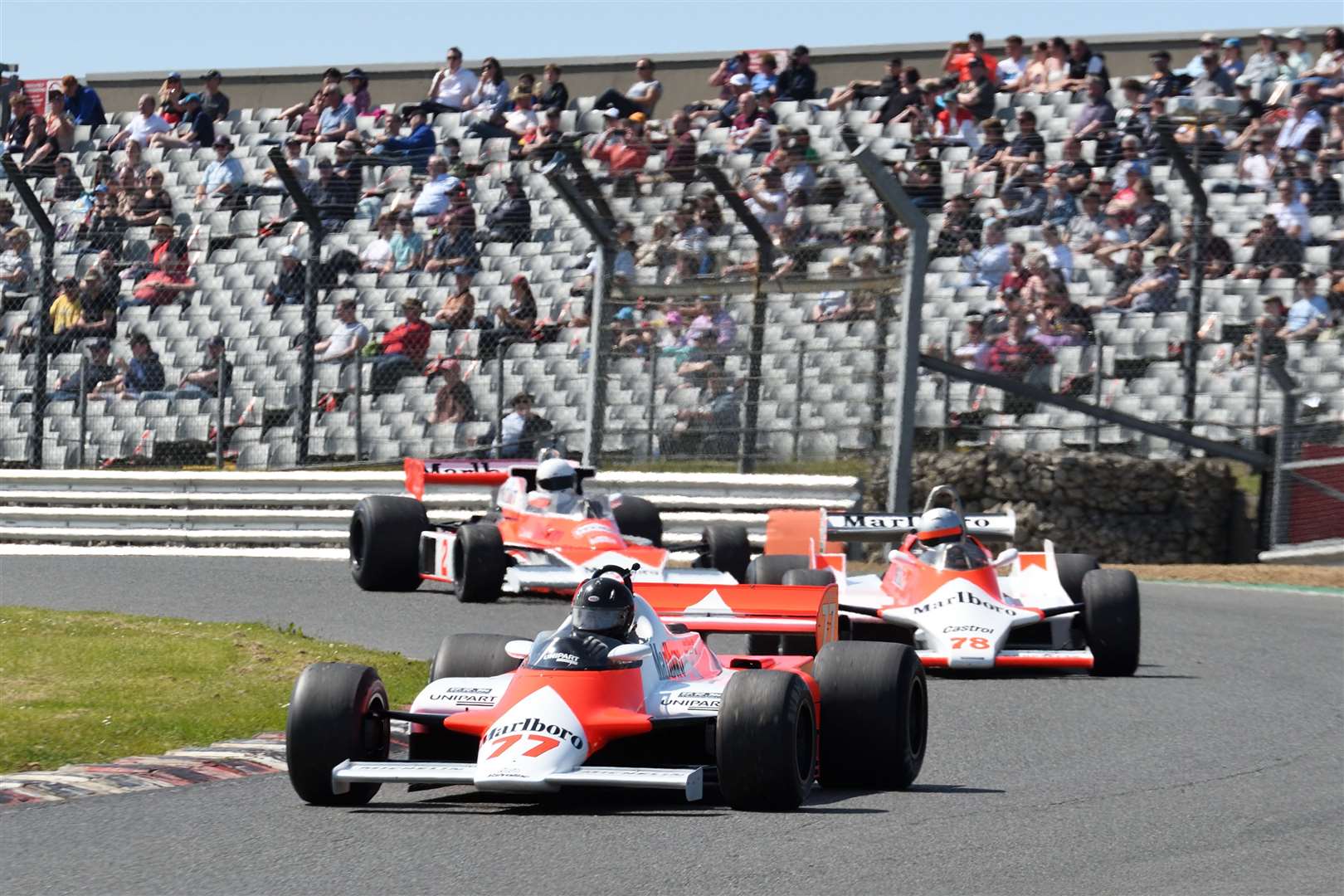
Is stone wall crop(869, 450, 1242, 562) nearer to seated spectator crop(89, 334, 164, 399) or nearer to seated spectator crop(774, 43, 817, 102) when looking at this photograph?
seated spectator crop(774, 43, 817, 102)

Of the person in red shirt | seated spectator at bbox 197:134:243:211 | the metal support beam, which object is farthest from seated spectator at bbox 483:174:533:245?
seated spectator at bbox 197:134:243:211

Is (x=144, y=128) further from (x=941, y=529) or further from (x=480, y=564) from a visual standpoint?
(x=941, y=529)

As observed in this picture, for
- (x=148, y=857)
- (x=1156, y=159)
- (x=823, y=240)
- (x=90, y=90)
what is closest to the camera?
(x=148, y=857)

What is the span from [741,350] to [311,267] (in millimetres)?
3967

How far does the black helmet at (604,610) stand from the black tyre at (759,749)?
0.73 metres

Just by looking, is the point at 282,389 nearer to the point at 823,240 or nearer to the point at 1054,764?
the point at 823,240

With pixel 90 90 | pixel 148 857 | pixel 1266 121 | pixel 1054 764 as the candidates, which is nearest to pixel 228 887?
pixel 148 857

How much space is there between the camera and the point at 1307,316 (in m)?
16.7

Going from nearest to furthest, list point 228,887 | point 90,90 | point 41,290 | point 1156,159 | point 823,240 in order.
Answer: point 228,887 → point 823,240 → point 1156,159 → point 41,290 → point 90,90

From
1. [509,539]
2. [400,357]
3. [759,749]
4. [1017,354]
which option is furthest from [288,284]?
[759,749]

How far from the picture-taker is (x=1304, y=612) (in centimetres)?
1481

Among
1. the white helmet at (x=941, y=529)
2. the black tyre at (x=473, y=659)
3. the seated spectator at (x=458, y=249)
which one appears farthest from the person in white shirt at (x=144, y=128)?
the black tyre at (x=473, y=659)

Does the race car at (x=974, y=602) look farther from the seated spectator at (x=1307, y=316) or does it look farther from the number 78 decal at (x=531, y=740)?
the seated spectator at (x=1307, y=316)

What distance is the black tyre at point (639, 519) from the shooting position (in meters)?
16.0
